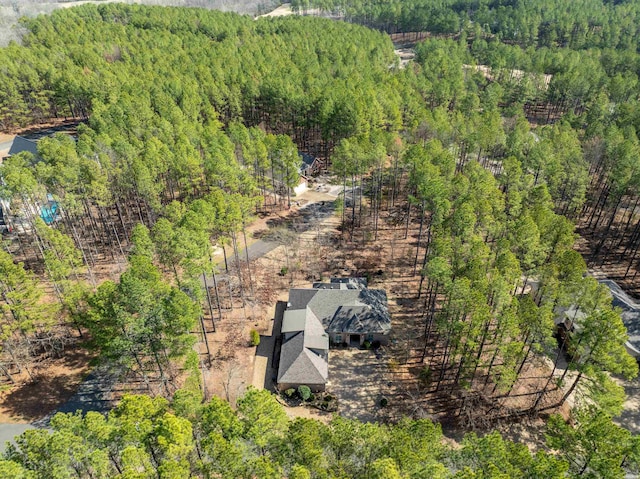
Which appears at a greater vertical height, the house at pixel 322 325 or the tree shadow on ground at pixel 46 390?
the house at pixel 322 325

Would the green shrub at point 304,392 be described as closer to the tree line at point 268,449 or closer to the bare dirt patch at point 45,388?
the tree line at point 268,449

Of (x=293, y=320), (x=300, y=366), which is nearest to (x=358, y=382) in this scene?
(x=300, y=366)

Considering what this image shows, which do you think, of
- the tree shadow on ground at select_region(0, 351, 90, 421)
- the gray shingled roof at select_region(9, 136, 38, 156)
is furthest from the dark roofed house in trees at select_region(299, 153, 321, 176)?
the tree shadow on ground at select_region(0, 351, 90, 421)

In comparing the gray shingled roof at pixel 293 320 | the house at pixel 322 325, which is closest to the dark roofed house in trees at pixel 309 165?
the house at pixel 322 325

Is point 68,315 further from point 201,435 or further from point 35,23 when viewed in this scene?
point 35,23

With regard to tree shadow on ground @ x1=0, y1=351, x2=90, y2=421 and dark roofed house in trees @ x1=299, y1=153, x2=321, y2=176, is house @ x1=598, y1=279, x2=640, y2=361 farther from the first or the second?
tree shadow on ground @ x1=0, y1=351, x2=90, y2=421

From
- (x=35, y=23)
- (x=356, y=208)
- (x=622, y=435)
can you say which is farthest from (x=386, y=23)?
(x=622, y=435)
